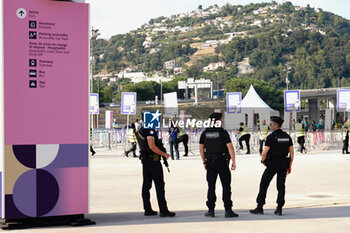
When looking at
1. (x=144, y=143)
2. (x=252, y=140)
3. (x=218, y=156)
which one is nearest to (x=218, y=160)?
(x=218, y=156)

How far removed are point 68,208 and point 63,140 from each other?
0.93 metres

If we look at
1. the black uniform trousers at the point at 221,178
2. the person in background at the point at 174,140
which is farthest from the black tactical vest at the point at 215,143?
the person in background at the point at 174,140

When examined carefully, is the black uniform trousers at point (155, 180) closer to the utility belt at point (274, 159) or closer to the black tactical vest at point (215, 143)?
the black tactical vest at point (215, 143)

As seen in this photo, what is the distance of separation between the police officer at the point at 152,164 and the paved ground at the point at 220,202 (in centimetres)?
23

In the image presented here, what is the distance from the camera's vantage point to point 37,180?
8219 mm

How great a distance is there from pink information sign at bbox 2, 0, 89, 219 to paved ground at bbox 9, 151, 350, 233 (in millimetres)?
471

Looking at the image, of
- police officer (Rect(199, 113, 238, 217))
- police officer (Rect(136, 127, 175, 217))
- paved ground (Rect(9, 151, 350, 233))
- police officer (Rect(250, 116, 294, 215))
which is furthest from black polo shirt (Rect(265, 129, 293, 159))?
police officer (Rect(136, 127, 175, 217))

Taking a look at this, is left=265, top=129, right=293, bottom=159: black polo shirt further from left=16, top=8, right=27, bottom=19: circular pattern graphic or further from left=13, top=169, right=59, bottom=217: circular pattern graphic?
left=16, top=8, right=27, bottom=19: circular pattern graphic

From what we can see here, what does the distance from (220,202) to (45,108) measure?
185 inches

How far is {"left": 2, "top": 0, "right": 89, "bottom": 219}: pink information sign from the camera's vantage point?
809 centimetres

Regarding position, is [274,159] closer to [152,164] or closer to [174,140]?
[152,164]

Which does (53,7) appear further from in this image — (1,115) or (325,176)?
(325,176)

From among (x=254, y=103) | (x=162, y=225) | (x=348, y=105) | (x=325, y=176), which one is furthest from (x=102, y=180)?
(x=254, y=103)

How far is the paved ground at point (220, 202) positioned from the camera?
8.49m
